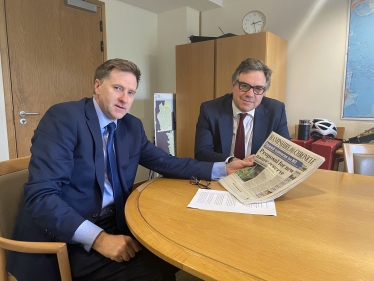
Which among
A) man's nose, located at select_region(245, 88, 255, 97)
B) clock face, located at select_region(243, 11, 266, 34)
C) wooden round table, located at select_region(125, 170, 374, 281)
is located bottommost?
wooden round table, located at select_region(125, 170, 374, 281)

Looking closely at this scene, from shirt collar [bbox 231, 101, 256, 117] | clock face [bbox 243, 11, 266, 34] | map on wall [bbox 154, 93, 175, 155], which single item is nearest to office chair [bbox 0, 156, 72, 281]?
shirt collar [bbox 231, 101, 256, 117]

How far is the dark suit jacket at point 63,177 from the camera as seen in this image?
0.92 metres

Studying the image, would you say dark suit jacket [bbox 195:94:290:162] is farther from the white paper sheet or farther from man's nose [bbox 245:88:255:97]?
the white paper sheet

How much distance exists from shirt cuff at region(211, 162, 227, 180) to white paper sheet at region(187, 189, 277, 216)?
20cm

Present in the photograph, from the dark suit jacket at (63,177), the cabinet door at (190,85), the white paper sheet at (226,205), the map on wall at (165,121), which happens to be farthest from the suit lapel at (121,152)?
the cabinet door at (190,85)

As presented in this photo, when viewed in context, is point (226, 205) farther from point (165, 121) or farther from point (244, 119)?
point (165, 121)

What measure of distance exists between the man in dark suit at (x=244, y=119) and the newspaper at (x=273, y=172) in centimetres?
42

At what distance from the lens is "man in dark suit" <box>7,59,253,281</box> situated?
0.92 meters

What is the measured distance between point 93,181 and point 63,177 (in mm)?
128

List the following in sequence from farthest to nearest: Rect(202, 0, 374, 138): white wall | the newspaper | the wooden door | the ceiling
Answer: the ceiling → Rect(202, 0, 374, 138): white wall → the wooden door → the newspaper

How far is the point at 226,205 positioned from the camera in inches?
38.8

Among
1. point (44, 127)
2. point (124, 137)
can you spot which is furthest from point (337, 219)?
point (44, 127)

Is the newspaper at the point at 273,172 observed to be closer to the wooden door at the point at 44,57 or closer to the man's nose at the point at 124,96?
the man's nose at the point at 124,96

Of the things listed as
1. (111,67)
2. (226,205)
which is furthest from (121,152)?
(226,205)
